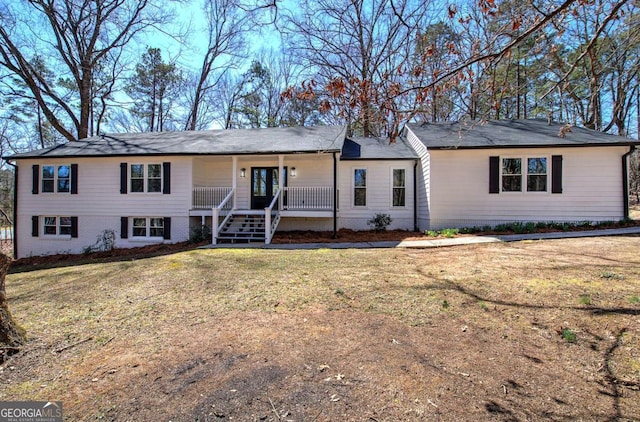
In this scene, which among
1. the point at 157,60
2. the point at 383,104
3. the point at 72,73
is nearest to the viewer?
the point at 383,104

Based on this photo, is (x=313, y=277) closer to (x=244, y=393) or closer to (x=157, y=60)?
(x=244, y=393)

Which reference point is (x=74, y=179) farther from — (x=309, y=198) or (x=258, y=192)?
(x=309, y=198)

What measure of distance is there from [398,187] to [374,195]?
1.08 meters

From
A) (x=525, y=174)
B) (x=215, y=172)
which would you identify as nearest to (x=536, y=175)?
(x=525, y=174)

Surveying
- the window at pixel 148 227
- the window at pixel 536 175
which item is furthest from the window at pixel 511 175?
the window at pixel 148 227

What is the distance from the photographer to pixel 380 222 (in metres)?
13.0

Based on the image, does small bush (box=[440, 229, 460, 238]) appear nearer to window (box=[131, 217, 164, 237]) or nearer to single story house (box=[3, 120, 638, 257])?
single story house (box=[3, 120, 638, 257])

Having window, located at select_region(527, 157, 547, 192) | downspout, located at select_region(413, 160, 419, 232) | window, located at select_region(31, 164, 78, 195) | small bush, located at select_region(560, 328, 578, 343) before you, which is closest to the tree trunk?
small bush, located at select_region(560, 328, 578, 343)

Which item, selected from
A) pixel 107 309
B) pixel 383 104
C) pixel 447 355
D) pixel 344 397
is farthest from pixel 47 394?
pixel 383 104

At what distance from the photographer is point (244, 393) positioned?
2.46 meters

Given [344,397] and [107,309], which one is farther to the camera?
[107,309]

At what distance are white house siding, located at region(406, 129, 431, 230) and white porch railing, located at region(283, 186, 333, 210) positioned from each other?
3648 millimetres

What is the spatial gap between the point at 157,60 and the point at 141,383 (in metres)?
27.6

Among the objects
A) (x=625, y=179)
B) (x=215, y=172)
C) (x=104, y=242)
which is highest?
(x=215, y=172)
